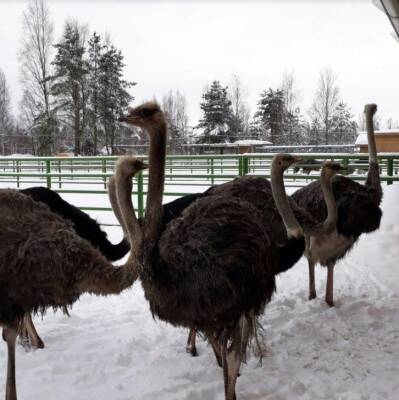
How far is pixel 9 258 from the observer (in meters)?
2.43

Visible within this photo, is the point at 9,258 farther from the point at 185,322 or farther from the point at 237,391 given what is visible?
the point at 237,391

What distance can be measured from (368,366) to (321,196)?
5.89 feet

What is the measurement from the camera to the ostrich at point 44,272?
241 centimetres

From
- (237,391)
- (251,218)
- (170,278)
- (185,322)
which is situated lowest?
(237,391)

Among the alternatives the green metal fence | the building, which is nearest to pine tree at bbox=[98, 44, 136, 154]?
the green metal fence

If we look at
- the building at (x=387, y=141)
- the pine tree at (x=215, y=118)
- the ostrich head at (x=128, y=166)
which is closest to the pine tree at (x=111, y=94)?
the pine tree at (x=215, y=118)

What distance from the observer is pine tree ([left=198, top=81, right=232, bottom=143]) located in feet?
105

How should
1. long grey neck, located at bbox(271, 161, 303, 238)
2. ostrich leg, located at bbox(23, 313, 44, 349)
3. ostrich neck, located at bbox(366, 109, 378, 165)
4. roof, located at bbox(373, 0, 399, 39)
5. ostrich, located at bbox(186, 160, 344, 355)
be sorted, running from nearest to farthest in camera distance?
long grey neck, located at bbox(271, 161, 303, 238), ostrich leg, located at bbox(23, 313, 44, 349), ostrich, located at bbox(186, 160, 344, 355), roof, located at bbox(373, 0, 399, 39), ostrich neck, located at bbox(366, 109, 378, 165)

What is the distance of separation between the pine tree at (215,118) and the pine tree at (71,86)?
8.74 metres

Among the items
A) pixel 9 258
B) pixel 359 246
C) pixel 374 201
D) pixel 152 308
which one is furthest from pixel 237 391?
pixel 359 246

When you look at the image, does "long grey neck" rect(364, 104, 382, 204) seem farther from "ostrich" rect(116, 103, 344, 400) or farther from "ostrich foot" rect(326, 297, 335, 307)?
"ostrich" rect(116, 103, 344, 400)

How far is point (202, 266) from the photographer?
2264mm

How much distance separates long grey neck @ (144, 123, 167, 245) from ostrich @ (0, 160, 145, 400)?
0.26 m

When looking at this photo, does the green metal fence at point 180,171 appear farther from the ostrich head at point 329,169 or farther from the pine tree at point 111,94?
the pine tree at point 111,94
